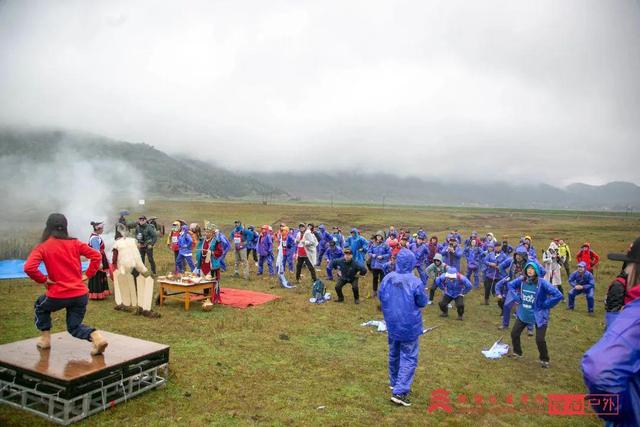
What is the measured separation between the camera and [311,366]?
26.9 ft

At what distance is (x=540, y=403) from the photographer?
7102mm

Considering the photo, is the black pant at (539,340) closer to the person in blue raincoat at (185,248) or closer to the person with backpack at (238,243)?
the person with backpack at (238,243)

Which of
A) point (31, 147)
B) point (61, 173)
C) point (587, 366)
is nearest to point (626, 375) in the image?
point (587, 366)

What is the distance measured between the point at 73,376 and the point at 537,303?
8.37 metres

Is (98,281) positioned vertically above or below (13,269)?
above

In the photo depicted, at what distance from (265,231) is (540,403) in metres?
13.2

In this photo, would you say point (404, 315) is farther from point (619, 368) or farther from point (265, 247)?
point (265, 247)

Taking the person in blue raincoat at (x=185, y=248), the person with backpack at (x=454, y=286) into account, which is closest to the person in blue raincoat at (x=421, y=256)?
the person with backpack at (x=454, y=286)

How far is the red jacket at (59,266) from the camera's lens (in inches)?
230

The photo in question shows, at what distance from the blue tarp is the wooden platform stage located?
1089 cm

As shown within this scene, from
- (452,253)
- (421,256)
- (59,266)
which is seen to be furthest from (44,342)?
(452,253)

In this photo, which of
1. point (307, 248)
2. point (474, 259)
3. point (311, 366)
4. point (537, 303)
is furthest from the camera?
point (474, 259)

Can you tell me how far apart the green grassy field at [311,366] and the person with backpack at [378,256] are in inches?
61.1

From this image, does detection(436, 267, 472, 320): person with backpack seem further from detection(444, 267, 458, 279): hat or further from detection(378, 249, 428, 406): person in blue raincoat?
detection(378, 249, 428, 406): person in blue raincoat
